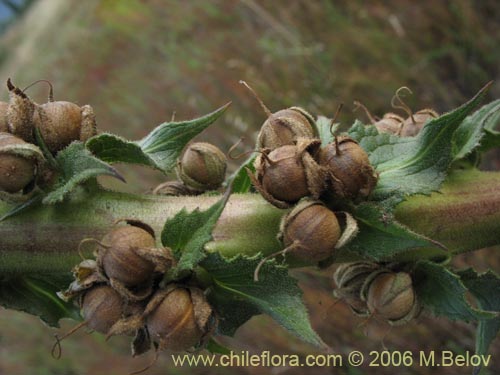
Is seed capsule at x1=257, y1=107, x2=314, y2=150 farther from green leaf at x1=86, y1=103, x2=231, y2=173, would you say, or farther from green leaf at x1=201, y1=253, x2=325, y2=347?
green leaf at x1=201, y1=253, x2=325, y2=347

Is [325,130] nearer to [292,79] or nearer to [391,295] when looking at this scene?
[391,295]

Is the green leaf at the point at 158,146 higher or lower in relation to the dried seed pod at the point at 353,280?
higher

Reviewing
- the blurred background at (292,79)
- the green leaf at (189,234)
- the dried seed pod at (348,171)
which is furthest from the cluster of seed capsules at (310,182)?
the blurred background at (292,79)

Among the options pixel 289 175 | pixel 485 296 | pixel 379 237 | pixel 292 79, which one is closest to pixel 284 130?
pixel 289 175

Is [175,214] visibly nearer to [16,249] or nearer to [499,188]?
[16,249]

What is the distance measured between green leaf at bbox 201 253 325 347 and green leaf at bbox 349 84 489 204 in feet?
0.80

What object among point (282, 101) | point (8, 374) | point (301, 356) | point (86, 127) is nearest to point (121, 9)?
point (8, 374)

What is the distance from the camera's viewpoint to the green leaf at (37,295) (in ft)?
3.90

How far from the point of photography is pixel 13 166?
1.02 m

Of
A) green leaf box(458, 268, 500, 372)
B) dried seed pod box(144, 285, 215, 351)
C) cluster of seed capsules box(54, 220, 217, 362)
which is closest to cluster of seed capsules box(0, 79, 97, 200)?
cluster of seed capsules box(54, 220, 217, 362)

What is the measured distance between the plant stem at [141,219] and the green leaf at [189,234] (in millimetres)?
60

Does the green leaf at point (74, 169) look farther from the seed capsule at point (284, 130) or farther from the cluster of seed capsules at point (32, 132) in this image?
the seed capsule at point (284, 130)

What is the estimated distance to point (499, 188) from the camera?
1.23 m

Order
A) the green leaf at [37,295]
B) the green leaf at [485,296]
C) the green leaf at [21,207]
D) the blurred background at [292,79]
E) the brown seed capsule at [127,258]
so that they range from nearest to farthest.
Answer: the brown seed capsule at [127,258] → the green leaf at [21,207] → the green leaf at [37,295] → the green leaf at [485,296] → the blurred background at [292,79]
